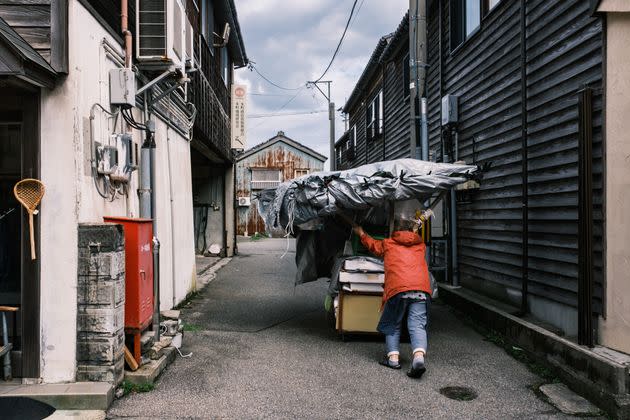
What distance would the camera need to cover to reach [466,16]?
1053 cm

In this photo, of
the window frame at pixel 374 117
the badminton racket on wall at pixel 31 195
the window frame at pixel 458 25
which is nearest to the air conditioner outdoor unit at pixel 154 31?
the badminton racket on wall at pixel 31 195

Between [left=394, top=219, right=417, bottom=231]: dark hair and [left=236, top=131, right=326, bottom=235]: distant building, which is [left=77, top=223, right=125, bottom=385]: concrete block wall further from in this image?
[left=236, top=131, right=326, bottom=235]: distant building

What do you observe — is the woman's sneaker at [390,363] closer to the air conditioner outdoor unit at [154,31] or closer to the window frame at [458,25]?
the air conditioner outdoor unit at [154,31]

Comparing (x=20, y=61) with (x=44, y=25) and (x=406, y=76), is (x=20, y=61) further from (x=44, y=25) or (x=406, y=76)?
(x=406, y=76)

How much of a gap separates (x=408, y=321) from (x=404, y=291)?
1.13ft

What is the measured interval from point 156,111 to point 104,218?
3.22 meters

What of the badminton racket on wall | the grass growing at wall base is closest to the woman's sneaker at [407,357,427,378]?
the grass growing at wall base

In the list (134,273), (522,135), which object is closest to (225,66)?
(522,135)

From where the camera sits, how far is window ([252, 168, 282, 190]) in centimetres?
3850

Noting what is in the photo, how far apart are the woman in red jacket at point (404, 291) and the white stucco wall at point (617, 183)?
180 cm

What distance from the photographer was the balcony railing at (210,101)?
38.4ft

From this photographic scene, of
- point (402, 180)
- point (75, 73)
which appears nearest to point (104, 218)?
point (75, 73)

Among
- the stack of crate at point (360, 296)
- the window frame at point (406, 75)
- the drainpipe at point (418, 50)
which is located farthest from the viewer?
the window frame at point (406, 75)

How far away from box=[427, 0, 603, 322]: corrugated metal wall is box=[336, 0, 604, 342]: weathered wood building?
15 millimetres
